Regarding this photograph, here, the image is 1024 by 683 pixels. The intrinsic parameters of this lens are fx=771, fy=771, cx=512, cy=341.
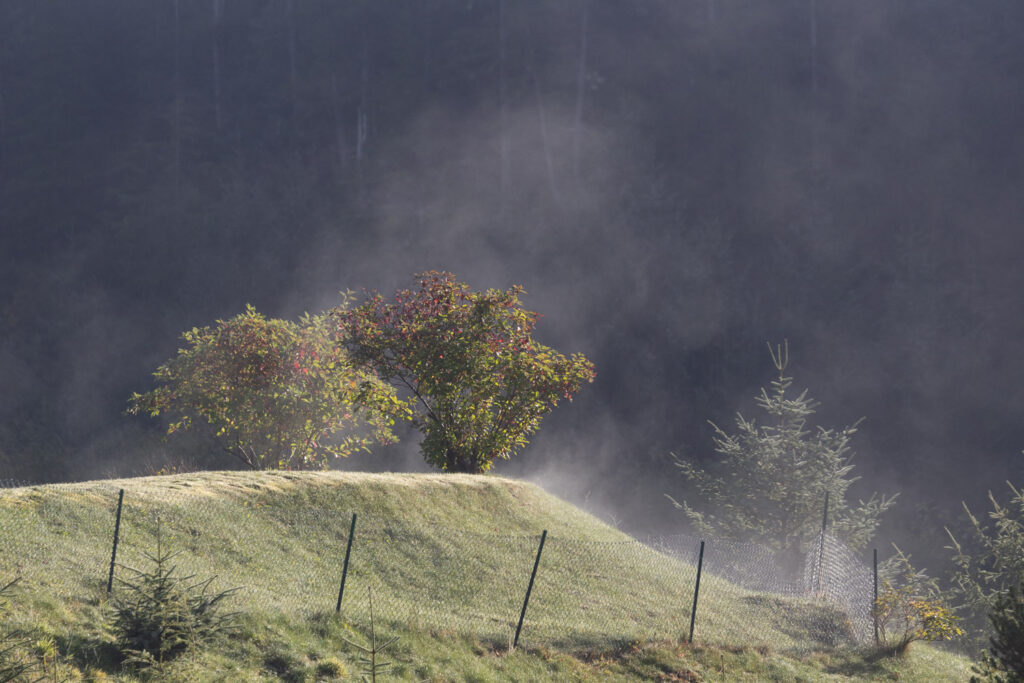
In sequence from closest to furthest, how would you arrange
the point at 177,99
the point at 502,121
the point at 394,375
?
the point at 394,375
the point at 177,99
the point at 502,121

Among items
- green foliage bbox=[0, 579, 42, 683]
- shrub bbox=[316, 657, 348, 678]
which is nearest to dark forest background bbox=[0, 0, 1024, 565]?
shrub bbox=[316, 657, 348, 678]

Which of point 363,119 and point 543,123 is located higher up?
point 543,123

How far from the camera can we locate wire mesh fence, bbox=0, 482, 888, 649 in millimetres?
10141

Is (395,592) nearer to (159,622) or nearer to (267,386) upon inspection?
(159,622)

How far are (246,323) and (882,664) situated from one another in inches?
738

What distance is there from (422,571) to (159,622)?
17.8 ft

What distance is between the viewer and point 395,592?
11.9m

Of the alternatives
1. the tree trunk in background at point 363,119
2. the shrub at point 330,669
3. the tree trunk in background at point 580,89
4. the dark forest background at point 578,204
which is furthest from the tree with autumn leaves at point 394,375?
the tree trunk in background at point 580,89

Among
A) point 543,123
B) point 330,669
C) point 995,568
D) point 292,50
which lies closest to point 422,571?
point 330,669

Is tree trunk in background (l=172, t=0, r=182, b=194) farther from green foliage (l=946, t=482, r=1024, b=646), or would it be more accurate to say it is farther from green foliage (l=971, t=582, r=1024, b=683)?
green foliage (l=971, t=582, r=1024, b=683)

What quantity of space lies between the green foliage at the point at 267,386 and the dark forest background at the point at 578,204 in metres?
18.0

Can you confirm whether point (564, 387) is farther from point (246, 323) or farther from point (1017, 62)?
point (1017, 62)

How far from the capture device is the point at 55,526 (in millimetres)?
10375

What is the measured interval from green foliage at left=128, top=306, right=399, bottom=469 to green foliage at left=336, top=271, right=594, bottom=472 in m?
2.16
